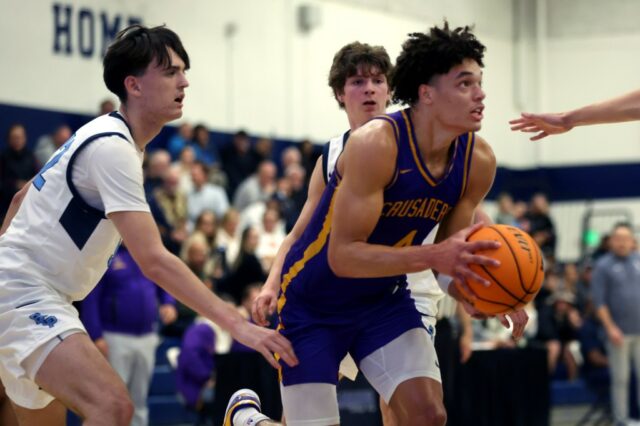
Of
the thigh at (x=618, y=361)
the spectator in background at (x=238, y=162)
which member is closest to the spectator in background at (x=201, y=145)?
the spectator in background at (x=238, y=162)

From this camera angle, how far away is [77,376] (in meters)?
4.81

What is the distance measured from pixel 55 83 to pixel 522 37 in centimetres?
1293

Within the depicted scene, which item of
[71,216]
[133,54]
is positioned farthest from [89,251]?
[133,54]

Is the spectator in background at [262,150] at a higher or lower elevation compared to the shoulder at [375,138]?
higher

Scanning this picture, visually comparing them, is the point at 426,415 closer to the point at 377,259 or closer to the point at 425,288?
the point at 377,259

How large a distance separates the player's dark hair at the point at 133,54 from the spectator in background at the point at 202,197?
928cm

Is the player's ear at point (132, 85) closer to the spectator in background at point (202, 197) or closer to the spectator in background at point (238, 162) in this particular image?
the spectator in background at point (202, 197)

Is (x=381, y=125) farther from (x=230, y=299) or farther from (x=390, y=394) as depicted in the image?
(x=230, y=299)

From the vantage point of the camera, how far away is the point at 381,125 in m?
5.04

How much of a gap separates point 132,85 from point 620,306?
9862 millimetres

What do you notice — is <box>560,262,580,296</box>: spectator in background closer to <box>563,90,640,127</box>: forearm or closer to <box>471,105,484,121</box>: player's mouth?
<box>563,90,640,127</box>: forearm

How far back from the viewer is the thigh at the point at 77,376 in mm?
4785

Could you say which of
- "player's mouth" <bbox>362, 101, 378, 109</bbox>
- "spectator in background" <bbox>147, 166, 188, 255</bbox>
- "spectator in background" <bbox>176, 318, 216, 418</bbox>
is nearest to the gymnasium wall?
"spectator in background" <bbox>147, 166, 188, 255</bbox>

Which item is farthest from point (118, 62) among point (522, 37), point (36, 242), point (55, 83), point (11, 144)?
point (522, 37)
